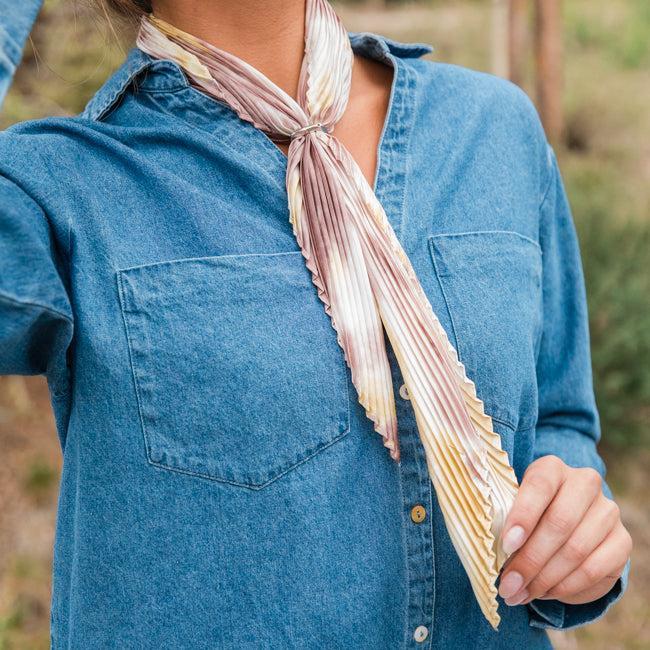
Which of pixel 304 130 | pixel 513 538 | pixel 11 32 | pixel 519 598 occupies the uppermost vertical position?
pixel 11 32

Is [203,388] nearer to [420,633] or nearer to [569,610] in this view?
[420,633]

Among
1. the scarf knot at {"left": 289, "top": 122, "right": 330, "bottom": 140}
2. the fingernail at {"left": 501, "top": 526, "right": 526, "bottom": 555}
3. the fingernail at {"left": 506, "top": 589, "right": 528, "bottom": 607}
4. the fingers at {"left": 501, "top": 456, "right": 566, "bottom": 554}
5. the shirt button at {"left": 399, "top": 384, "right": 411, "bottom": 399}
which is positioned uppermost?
the scarf knot at {"left": 289, "top": 122, "right": 330, "bottom": 140}

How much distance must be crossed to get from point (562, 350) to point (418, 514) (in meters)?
0.44

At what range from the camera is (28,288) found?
911 millimetres

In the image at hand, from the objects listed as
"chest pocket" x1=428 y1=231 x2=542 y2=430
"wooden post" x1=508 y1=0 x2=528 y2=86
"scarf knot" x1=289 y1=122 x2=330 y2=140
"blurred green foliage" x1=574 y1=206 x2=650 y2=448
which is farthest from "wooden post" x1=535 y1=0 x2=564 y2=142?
"scarf knot" x1=289 y1=122 x2=330 y2=140

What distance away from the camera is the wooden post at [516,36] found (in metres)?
4.41

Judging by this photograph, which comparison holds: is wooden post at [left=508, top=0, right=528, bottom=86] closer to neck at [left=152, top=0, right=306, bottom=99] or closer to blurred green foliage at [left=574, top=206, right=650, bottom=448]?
blurred green foliage at [left=574, top=206, right=650, bottom=448]

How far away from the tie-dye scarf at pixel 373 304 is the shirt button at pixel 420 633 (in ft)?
0.31

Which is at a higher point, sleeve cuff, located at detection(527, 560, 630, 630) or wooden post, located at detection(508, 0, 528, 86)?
wooden post, located at detection(508, 0, 528, 86)

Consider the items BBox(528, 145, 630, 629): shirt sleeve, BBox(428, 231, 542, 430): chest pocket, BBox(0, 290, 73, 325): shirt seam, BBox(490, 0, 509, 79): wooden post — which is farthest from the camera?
BBox(490, 0, 509, 79): wooden post

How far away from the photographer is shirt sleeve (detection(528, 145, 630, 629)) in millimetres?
1330

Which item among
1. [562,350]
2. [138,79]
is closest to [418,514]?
[562,350]

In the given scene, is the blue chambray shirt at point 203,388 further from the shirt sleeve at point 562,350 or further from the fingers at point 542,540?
the shirt sleeve at point 562,350

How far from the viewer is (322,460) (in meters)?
1.02
